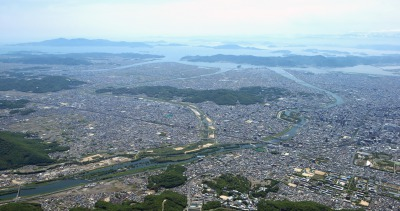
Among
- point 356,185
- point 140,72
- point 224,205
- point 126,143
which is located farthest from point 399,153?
point 140,72

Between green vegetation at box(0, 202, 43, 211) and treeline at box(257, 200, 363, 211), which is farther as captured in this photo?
treeline at box(257, 200, 363, 211)

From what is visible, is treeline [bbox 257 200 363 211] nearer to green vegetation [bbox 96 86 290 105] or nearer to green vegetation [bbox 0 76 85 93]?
green vegetation [bbox 96 86 290 105]

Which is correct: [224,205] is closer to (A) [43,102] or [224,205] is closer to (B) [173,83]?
(A) [43,102]

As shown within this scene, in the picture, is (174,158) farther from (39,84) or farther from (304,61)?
(304,61)

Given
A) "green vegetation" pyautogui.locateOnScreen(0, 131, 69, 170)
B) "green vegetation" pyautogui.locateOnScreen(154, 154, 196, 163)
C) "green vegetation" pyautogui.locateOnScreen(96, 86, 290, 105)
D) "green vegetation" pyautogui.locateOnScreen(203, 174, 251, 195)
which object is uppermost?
"green vegetation" pyautogui.locateOnScreen(96, 86, 290, 105)

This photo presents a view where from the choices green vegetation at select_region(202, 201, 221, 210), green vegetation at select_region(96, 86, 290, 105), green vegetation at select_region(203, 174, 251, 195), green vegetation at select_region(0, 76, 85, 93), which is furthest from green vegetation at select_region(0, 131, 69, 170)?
green vegetation at select_region(0, 76, 85, 93)

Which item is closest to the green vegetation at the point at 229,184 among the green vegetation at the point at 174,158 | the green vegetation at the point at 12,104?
the green vegetation at the point at 174,158

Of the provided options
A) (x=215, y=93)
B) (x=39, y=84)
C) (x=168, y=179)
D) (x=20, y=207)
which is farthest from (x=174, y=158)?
(x=39, y=84)
